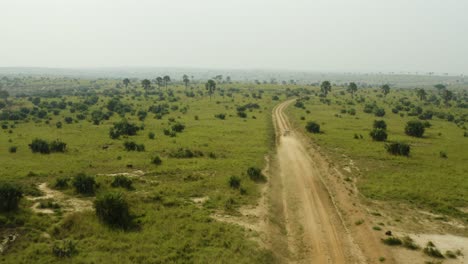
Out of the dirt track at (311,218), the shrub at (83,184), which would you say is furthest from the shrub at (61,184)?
the dirt track at (311,218)

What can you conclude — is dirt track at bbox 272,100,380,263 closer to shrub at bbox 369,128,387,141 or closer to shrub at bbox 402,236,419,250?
shrub at bbox 402,236,419,250

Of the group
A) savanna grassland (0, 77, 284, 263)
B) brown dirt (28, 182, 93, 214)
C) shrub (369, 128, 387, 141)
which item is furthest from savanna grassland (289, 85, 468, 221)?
brown dirt (28, 182, 93, 214)

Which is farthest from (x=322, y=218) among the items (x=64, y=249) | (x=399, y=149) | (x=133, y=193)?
(x=399, y=149)

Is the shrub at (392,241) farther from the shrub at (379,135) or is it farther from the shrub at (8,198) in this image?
the shrub at (379,135)

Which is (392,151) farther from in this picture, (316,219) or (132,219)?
(132,219)

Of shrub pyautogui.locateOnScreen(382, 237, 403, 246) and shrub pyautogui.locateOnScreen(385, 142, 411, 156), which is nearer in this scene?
shrub pyautogui.locateOnScreen(382, 237, 403, 246)

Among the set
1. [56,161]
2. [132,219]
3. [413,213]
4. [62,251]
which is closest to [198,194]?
[132,219]

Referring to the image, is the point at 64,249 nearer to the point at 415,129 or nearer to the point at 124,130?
the point at 124,130
